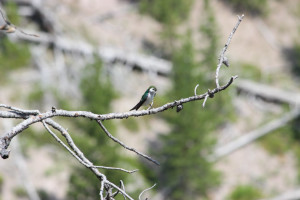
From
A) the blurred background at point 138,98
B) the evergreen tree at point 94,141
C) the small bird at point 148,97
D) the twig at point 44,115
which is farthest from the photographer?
the blurred background at point 138,98

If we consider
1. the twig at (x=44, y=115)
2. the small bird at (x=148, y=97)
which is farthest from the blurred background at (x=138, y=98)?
the twig at (x=44, y=115)

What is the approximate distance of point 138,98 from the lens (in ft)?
111

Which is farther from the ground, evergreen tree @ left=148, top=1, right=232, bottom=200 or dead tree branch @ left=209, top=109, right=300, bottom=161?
dead tree branch @ left=209, top=109, right=300, bottom=161

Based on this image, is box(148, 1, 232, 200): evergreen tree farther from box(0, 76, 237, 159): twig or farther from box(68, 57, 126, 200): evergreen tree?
box(0, 76, 237, 159): twig

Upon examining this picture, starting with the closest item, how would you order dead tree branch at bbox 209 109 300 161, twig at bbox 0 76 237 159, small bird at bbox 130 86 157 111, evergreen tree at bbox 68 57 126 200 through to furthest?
twig at bbox 0 76 237 159
small bird at bbox 130 86 157 111
evergreen tree at bbox 68 57 126 200
dead tree branch at bbox 209 109 300 161

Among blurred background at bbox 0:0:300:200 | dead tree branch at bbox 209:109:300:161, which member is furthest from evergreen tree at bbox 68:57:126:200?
dead tree branch at bbox 209:109:300:161

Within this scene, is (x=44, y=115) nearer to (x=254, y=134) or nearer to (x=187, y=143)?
(x=187, y=143)

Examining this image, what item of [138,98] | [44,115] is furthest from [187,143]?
[44,115]

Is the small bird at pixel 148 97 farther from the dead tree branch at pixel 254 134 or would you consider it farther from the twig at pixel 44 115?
the dead tree branch at pixel 254 134

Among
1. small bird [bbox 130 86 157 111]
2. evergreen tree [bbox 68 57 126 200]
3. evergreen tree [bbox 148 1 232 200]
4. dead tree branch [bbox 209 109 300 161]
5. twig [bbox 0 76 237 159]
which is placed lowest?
twig [bbox 0 76 237 159]

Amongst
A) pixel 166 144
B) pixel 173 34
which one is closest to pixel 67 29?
pixel 173 34

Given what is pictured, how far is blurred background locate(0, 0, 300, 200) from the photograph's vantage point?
998 inches

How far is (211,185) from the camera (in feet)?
100.0

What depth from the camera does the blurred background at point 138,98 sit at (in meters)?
25.4
